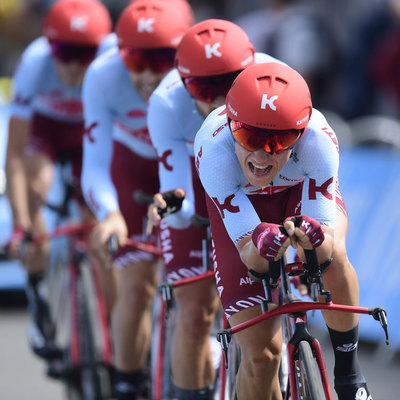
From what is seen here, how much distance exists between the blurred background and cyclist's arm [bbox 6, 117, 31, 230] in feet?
4.43

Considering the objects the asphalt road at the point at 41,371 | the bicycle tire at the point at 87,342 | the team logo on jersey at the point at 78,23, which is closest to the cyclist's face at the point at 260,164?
the bicycle tire at the point at 87,342

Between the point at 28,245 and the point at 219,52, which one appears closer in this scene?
the point at 219,52

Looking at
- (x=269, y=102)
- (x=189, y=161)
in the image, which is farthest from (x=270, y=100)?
(x=189, y=161)

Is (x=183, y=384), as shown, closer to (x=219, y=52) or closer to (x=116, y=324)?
(x=116, y=324)

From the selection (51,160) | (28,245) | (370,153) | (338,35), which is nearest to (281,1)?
(338,35)

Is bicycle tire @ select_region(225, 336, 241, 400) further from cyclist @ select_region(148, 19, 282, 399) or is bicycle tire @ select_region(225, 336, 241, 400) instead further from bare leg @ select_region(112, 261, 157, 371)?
bare leg @ select_region(112, 261, 157, 371)

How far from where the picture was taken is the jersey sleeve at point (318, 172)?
15.9 feet

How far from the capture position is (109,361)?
24.1 ft

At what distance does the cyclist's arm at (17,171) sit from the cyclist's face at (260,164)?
336 centimetres

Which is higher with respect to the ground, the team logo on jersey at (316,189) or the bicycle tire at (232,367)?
the team logo on jersey at (316,189)

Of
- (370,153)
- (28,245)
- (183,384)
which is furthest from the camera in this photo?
(370,153)

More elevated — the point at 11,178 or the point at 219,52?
the point at 219,52

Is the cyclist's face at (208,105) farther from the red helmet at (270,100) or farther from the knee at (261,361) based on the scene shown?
the knee at (261,361)

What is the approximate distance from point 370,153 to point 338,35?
4225 millimetres
